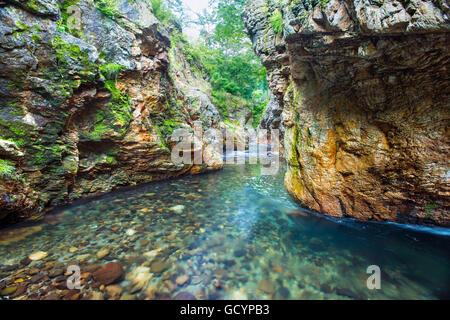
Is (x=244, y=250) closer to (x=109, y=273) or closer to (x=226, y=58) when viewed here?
(x=109, y=273)

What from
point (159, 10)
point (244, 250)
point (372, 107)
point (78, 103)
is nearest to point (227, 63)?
point (159, 10)

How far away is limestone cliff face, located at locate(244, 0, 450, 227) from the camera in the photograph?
7.42ft

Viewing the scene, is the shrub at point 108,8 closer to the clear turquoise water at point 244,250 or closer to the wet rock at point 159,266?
the clear turquoise water at point 244,250

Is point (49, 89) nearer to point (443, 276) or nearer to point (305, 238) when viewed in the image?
point (305, 238)

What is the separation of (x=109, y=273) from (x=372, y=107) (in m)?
4.93

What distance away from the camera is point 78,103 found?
14.5 ft

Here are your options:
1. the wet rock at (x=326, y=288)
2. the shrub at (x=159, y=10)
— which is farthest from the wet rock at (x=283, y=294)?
the shrub at (x=159, y=10)

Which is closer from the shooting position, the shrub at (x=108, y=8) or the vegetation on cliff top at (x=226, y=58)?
the shrub at (x=108, y=8)

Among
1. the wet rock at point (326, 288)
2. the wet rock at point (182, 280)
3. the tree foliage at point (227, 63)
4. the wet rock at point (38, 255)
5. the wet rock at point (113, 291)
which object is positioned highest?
the tree foliage at point (227, 63)

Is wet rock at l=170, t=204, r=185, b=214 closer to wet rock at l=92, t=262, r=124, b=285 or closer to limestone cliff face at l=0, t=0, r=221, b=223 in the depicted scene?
wet rock at l=92, t=262, r=124, b=285

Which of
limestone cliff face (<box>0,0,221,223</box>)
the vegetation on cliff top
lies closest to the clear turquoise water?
limestone cliff face (<box>0,0,221,223</box>)

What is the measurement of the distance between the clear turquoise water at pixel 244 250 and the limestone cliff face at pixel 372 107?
0.65m

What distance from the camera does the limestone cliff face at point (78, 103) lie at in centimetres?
341
